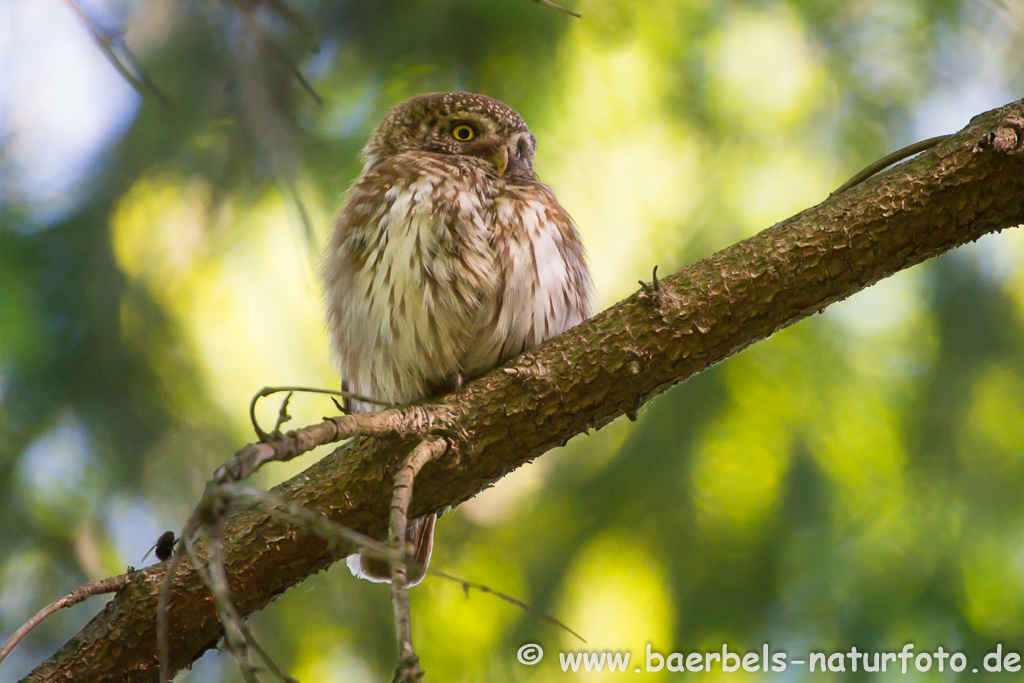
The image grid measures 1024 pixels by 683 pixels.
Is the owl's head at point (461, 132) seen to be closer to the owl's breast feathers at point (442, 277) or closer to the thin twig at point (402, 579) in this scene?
the owl's breast feathers at point (442, 277)

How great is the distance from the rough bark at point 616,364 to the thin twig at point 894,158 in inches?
1.0

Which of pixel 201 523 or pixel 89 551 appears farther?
pixel 89 551

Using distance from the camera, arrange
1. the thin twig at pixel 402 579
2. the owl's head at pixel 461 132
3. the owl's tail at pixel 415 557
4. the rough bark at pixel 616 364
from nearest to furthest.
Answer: the thin twig at pixel 402 579
the rough bark at pixel 616 364
the owl's tail at pixel 415 557
the owl's head at pixel 461 132

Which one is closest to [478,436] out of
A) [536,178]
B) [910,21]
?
[536,178]

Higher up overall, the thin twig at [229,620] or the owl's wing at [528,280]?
the owl's wing at [528,280]

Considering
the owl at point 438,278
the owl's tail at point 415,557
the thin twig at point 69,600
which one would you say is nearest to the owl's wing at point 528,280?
the owl at point 438,278

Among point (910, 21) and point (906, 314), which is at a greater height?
point (910, 21)

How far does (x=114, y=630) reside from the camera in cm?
199

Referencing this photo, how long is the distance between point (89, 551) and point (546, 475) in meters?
1.76

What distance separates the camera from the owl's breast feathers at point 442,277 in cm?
241

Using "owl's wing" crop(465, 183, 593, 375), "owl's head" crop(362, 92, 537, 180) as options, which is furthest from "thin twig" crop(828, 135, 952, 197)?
"owl's head" crop(362, 92, 537, 180)

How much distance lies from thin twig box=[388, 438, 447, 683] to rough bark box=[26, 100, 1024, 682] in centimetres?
40

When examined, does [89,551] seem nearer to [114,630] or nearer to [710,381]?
[114,630]

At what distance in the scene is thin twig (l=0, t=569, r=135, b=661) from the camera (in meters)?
1.65
